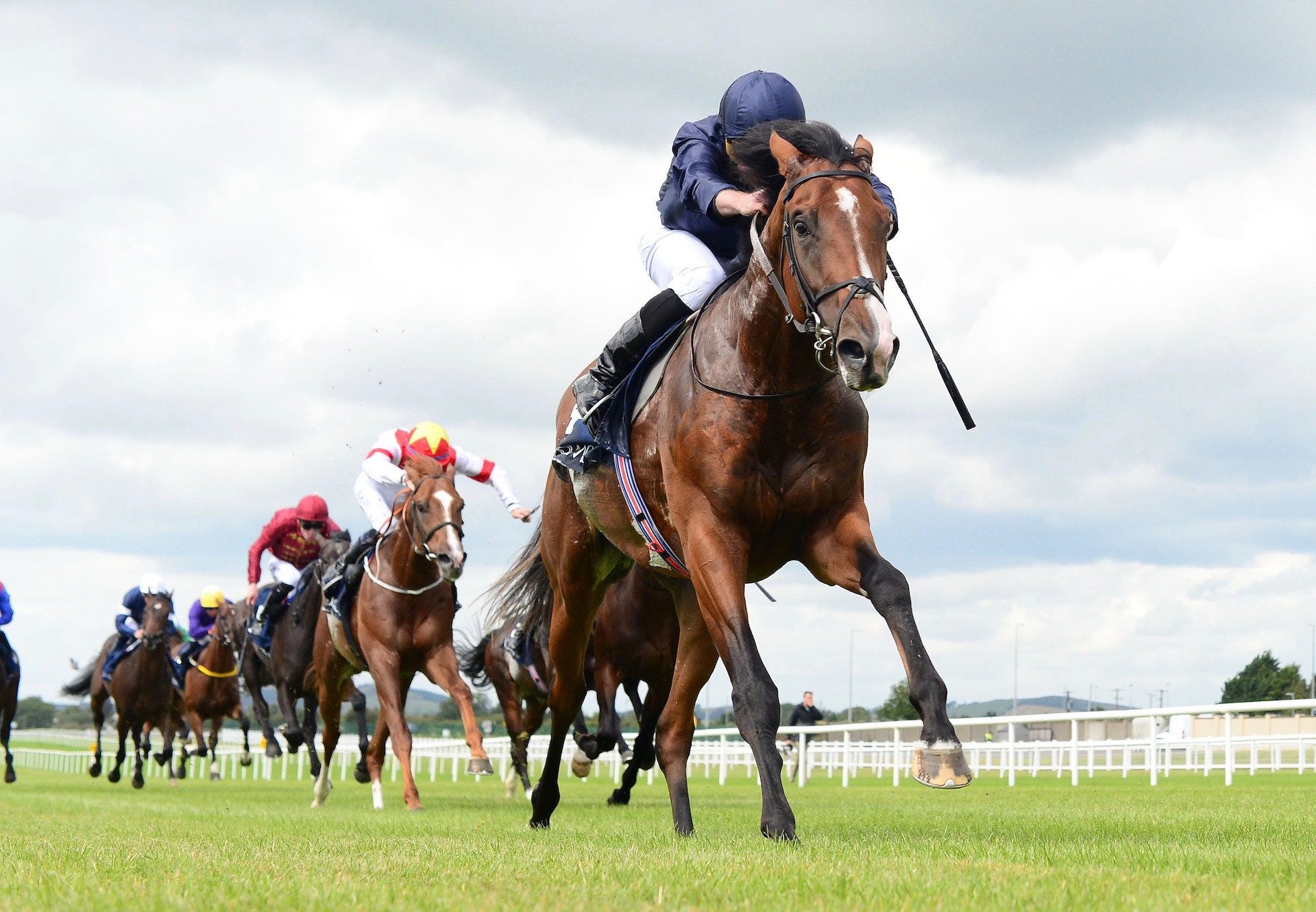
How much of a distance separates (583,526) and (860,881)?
4.01 m

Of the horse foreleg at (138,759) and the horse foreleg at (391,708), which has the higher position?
the horse foreleg at (391,708)

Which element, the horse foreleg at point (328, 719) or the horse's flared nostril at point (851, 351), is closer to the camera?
the horse's flared nostril at point (851, 351)

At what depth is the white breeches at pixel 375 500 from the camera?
482 inches

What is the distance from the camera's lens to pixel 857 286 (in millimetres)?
4832

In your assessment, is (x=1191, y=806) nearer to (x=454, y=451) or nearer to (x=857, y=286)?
(x=857, y=286)

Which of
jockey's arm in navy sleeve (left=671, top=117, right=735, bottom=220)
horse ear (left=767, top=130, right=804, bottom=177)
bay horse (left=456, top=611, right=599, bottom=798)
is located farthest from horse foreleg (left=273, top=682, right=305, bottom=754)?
horse ear (left=767, top=130, right=804, bottom=177)

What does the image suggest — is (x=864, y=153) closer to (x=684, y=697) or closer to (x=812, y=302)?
(x=812, y=302)

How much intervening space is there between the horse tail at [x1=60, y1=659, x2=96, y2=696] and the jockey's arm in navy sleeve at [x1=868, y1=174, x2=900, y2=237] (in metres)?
22.5

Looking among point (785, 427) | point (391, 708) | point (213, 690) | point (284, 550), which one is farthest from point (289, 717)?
point (785, 427)

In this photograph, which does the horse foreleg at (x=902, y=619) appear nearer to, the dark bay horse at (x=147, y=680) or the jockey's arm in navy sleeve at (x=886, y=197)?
the jockey's arm in navy sleeve at (x=886, y=197)

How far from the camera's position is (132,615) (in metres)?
20.9

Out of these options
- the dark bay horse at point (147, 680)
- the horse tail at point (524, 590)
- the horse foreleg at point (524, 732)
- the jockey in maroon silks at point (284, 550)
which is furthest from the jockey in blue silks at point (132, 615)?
the horse tail at point (524, 590)

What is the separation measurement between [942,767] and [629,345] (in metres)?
2.61

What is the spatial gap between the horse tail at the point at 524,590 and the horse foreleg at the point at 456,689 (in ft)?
2.45
